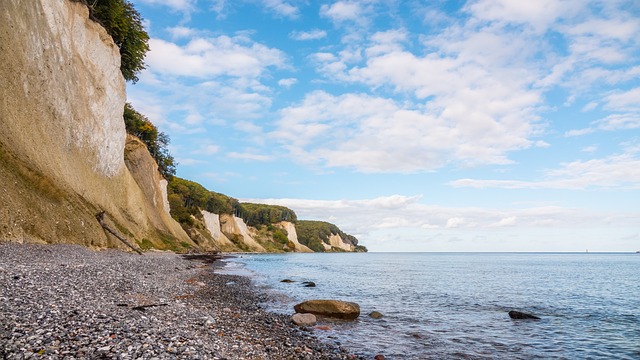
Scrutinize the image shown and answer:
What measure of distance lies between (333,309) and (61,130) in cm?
2689

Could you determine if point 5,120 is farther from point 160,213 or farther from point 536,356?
point 160,213

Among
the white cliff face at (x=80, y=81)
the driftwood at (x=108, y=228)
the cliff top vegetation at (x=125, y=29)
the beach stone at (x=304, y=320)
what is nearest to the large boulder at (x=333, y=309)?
the beach stone at (x=304, y=320)

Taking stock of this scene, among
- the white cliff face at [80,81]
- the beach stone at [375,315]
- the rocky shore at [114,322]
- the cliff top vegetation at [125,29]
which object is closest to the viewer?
the rocky shore at [114,322]

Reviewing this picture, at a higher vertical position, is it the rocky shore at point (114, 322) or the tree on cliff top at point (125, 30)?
the tree on cliff top at point (125, 30)

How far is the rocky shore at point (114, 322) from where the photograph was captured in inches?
276

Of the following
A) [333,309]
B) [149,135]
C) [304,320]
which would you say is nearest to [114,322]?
[304,320]

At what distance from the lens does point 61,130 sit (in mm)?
29938

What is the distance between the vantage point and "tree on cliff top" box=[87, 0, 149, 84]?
39281 mm

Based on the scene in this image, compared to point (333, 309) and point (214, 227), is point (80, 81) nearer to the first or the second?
point (333, 309)

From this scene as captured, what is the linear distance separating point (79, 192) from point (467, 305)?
30.2 metres

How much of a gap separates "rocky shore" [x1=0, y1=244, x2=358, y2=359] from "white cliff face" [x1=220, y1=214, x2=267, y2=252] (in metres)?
96.7

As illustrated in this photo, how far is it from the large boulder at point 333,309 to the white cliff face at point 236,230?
99.2m

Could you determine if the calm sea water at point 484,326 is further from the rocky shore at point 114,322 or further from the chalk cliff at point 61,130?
the chalk cliff at point 61,130

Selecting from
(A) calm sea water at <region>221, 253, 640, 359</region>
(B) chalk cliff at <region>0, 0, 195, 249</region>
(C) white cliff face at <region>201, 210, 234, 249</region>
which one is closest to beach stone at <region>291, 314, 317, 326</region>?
(A) calm sea water at <region>221, 253, 640, 359</region>
